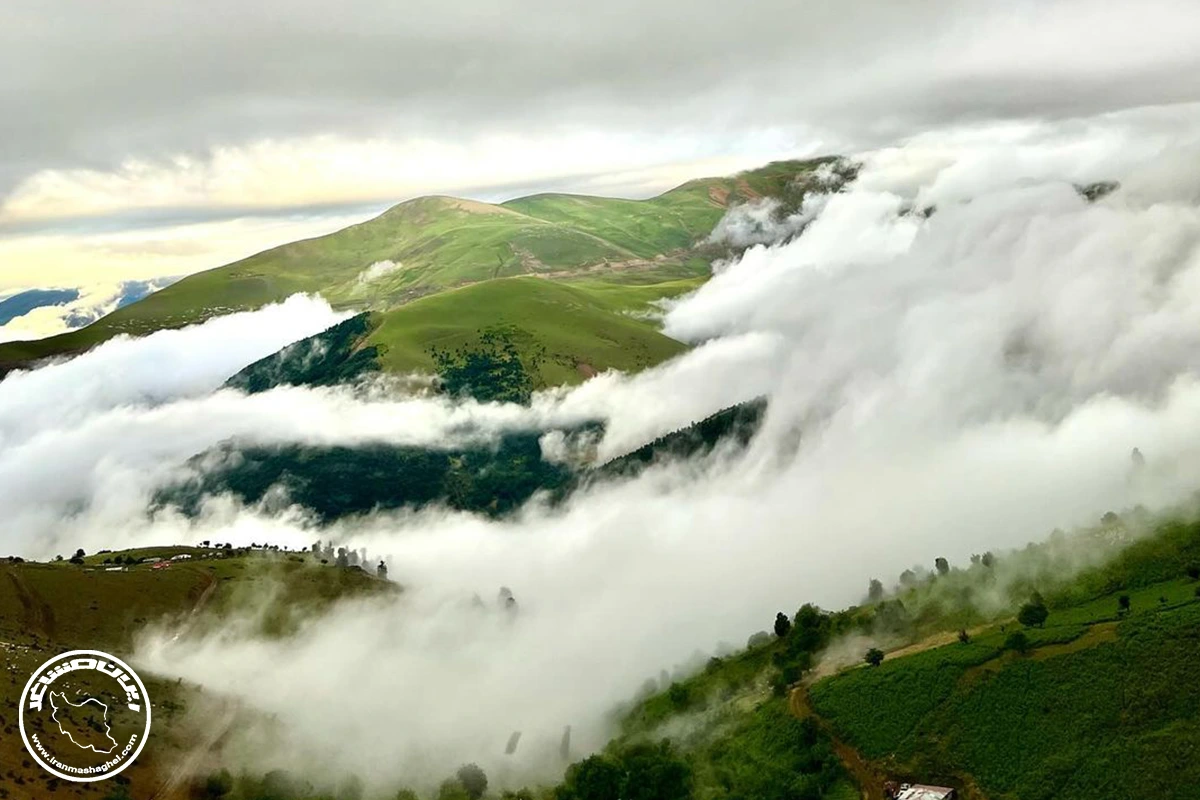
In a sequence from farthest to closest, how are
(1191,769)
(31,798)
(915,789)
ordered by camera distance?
(915,789) < (31,798) < (1191,769)

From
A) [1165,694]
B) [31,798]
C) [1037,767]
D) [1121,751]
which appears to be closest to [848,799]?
[1037,767]

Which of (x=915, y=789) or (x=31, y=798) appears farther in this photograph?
(x=915, y=789)

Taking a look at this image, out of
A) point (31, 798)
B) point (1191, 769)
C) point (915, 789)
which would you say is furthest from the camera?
point (915, 789)

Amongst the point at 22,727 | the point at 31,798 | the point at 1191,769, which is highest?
the point at 22,727

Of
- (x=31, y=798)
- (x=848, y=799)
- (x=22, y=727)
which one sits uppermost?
(x=22, y=727)

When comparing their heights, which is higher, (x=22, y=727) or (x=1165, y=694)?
(x=22, y=727)

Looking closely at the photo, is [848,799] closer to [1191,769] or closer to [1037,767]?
[1037,767]

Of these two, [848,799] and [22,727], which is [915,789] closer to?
[848,799]

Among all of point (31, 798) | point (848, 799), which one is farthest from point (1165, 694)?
point (31, 798)

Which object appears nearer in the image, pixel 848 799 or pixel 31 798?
pixel 31 798
